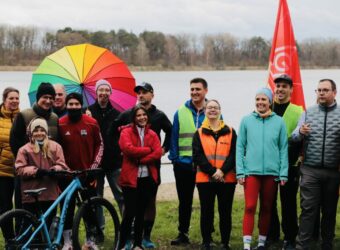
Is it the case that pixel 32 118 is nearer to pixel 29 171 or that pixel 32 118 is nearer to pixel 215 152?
pixel 29 171

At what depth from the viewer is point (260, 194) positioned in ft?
19.7

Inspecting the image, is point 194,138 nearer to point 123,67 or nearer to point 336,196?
point 336,196

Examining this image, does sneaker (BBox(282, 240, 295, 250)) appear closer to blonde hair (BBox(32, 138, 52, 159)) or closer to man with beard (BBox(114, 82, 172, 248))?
man with beard (BBox(114, 82, 172, 248))

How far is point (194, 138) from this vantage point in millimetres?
6160

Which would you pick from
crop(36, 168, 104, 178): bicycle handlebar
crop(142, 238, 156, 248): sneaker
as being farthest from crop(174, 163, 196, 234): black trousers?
crop(36, 168, 104, 178): bicycle handlebar

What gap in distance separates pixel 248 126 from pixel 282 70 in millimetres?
2228

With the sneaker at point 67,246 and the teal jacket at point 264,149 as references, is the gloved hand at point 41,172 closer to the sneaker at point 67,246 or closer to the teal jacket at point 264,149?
the sneaker at point 67,246

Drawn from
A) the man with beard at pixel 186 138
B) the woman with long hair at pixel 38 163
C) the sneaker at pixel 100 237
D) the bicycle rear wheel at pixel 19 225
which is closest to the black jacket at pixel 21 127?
the woman with long hair at pixel 38 163

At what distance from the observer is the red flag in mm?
7863

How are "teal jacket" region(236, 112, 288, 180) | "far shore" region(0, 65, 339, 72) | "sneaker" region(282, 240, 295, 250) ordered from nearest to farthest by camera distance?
"teal jacket" region(236, 112, 288, 180)
"sneaker" region(282, 240, 295, 250)
"far shore" region(0, 65, 339, 72)

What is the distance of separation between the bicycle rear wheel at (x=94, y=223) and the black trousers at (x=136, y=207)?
90 mm

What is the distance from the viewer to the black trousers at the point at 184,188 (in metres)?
6.58

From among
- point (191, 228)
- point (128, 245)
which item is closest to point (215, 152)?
point (128, 245)

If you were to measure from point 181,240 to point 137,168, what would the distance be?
129 cm
